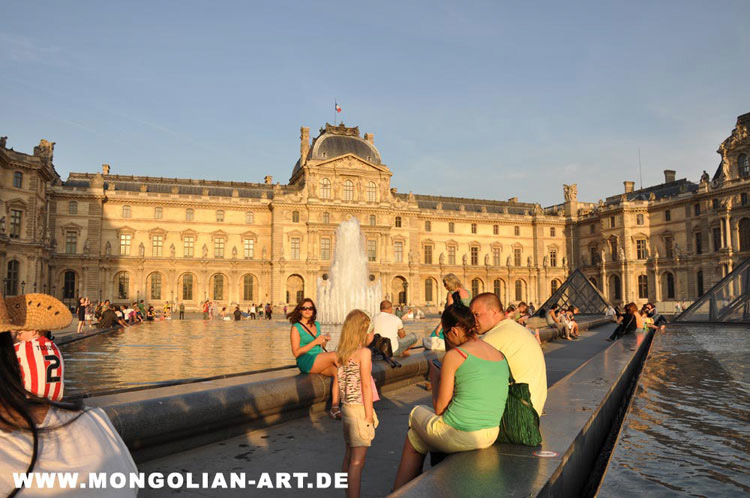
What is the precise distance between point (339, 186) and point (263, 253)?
9.99 metres

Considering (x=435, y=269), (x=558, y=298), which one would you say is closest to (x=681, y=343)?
(x=558, y=298)

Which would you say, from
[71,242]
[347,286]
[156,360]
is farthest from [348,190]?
[156,360]

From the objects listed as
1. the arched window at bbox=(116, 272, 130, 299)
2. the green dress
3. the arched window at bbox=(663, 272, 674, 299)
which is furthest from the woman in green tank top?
the arched window at bbox=(663, 272, 674, 299)

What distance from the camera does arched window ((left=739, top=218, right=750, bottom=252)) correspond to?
4869 centimetres

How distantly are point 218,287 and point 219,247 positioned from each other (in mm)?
3882

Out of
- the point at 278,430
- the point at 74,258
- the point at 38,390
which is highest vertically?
the point at 74,258

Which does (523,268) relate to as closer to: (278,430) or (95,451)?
(278,430)

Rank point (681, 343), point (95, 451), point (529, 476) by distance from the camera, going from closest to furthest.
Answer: point (95, 451) → point (529, 476) → point (681, 343)

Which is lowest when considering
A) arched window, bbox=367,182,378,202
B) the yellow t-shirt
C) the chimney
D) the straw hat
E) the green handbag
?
the green handbag

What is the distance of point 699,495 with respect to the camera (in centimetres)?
371

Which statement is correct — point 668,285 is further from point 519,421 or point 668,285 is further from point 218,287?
point 519,421

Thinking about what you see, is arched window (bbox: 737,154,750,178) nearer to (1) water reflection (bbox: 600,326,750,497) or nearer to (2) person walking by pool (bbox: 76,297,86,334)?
(1) water reflection (bbox: 600,326,750,497)

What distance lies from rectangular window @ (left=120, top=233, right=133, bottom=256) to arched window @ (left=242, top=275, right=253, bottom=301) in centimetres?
1093

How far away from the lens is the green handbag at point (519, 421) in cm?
409
